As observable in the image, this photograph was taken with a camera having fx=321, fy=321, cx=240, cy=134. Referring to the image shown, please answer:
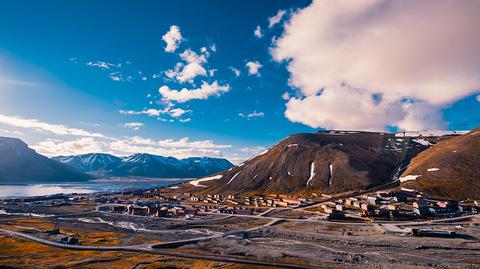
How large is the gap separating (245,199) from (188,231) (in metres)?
92.4

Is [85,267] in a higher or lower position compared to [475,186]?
lower

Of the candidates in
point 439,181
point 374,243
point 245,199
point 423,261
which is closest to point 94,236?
point 374,243

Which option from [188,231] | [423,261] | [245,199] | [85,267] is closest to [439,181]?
[245,199]

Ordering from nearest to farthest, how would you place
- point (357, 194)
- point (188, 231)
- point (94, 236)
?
point (94, 236) < point (188, 231) < point (357, 194)

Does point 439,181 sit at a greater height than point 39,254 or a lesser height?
greater

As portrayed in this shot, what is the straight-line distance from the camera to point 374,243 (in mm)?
87250

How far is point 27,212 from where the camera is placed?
527 feet

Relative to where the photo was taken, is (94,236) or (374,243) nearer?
(374,243)

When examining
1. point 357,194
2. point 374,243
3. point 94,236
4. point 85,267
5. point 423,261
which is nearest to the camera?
point 85,267

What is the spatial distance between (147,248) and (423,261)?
214 feet

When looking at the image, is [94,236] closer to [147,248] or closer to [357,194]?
[147,248]

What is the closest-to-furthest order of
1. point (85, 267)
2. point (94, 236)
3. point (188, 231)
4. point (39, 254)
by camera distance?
point (85, 267) → point (39, 254) → point (94, 236) → point (188, 231)

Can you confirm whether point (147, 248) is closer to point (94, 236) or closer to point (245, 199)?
point (94, 236)

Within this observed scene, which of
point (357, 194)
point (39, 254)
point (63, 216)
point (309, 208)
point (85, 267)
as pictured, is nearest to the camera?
point (85, 267)
